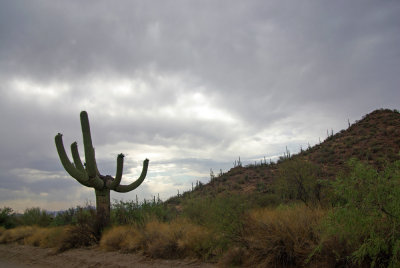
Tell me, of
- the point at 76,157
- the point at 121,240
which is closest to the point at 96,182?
→ the point at 76,157

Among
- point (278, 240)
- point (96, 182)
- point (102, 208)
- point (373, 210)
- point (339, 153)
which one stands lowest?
point (278, 240)

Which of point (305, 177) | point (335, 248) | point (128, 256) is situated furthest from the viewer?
point (305, 177)

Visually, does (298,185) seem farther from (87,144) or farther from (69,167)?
(69,167)

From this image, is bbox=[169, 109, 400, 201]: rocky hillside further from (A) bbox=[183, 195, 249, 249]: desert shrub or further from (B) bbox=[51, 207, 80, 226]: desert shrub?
(A) bbox=[183, 195, 249, 249]: desert shrub

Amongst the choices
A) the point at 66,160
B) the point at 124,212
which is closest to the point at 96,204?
the point at 124,212

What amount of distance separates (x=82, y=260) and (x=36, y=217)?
19.3 metres

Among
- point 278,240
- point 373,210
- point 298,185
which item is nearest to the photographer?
point 373,210

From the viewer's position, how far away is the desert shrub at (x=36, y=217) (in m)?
27.5

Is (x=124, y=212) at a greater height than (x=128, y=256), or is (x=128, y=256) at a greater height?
(x=124, y=212)

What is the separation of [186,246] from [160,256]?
3.60 feet

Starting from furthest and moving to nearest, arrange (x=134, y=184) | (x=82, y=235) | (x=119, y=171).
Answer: (x=134, y=184)
(x=119, y=171)
(x=82, y=235)

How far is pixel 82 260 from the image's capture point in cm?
1252

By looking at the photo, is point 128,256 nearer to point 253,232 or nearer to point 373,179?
point 253,232

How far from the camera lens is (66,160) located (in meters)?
17.8
